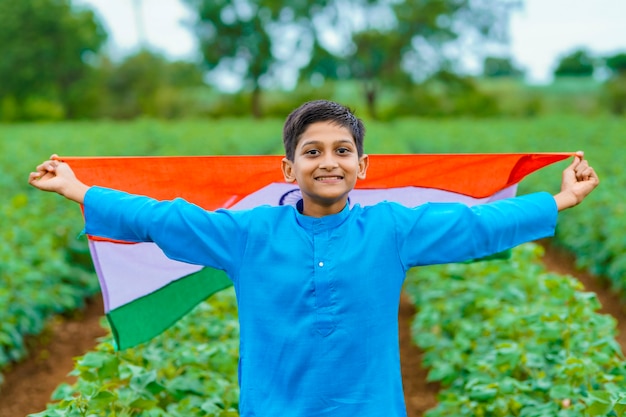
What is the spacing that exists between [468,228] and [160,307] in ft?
5.05

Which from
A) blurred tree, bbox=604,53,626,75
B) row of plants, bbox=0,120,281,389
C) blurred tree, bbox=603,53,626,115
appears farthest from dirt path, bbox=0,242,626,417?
blurred tree, bbox=604,53,626,75

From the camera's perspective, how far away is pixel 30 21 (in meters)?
59.3

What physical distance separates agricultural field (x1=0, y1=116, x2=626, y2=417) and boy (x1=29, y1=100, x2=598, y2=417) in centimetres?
97

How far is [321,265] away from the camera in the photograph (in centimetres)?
215

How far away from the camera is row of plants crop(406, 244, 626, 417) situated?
323cm

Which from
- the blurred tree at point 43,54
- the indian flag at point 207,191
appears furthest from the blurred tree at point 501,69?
the indian flag at point 207,191

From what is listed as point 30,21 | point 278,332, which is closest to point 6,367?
point 278,332

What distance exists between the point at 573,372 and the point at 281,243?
67.3 inches

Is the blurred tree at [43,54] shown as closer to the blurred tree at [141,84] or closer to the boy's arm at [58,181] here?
the blurred tree at [141,84]

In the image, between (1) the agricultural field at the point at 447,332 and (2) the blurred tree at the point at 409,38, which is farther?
(2) the blurred tree at the point at 409,38

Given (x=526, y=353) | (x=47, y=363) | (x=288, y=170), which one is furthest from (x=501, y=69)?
(x=288, y=170)

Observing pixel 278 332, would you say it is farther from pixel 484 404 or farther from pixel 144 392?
pixel 484 404

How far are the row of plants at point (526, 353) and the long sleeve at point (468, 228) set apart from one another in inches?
37.6

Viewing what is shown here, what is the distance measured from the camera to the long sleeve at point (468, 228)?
7.11 ft
